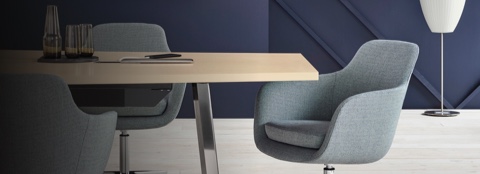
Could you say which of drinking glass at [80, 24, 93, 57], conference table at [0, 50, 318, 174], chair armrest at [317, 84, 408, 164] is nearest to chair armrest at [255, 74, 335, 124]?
conference table at [0, 50, 318, 174]

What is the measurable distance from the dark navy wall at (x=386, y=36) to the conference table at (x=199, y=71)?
3084mm

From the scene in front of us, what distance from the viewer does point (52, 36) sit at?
2844 millimetres

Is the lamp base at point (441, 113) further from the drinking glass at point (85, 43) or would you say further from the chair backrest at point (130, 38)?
the drinking glass at point (85, 43)

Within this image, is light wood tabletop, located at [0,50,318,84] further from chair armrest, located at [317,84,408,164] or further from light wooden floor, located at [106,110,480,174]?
light wooden floor, located at [106,110,480,174]

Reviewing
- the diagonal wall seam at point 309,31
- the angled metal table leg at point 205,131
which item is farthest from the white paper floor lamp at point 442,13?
the angled metal table leg at point 205,131

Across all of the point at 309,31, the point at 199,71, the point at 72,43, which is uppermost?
the point at 309,31

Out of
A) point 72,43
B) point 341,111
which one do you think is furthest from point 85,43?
point 341,111

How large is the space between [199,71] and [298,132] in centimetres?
49

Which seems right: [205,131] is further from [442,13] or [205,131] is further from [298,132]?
[442,13]

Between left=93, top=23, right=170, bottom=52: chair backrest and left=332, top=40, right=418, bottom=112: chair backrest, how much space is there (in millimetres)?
1109

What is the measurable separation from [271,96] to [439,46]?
3.50m

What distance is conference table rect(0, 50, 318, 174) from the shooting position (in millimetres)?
2406

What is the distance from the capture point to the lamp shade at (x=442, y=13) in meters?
5.64

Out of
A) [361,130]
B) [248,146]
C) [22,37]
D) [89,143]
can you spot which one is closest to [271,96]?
[361,130]
